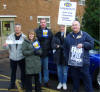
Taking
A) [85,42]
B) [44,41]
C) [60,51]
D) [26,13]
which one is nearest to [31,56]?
[44,41]

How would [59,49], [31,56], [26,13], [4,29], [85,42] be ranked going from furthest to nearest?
[26,13] → [4,29] → [59,49] → [31,56] → [85,42]

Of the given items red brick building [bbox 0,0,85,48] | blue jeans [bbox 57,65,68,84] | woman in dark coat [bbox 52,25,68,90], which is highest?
red brick building [bbox 0,0,85,48]

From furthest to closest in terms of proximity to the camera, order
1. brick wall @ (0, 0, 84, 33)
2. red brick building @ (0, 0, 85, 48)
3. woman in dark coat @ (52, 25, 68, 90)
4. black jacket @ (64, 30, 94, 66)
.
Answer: brick wall @ (0, 0, 84, 33) < red brick building @ (0, 0, 85, 48) < woman in dark coat @ (52, 25, 68, 90) < black jacket @ (64, 30, 94, 66)

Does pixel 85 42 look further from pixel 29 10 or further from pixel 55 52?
pixel 29 10

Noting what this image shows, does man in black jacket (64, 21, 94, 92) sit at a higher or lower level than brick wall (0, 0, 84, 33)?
lower

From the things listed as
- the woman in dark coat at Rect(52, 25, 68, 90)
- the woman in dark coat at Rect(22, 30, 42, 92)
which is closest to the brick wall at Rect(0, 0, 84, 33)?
the woman in dark coat at Rect(52, 25, 68, 90)

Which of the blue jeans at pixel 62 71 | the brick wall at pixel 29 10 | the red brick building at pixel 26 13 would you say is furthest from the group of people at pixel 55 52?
the brick wall at pixel 29 10

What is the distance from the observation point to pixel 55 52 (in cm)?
538

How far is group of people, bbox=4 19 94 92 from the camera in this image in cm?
430

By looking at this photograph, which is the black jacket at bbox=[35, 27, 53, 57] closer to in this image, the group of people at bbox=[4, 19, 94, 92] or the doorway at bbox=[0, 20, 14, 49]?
the group of people at bbox=[4, 19, 94, 92]

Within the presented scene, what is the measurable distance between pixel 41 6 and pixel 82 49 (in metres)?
14.5

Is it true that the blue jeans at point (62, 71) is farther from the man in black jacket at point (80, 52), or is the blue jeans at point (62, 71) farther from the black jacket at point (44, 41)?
the man in black jacket at point (80, 52)

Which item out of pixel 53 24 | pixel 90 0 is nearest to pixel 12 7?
pixel 53 24

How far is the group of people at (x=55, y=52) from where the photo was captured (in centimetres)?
430
